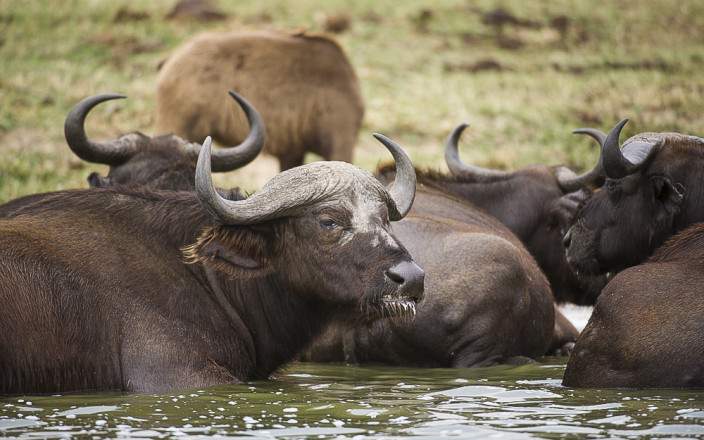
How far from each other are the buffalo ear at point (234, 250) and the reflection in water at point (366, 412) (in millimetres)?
758

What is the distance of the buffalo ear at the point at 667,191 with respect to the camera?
8727mm

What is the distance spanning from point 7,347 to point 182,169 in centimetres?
372

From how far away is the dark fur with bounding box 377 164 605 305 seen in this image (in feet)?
39.7

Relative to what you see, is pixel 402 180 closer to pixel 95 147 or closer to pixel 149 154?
pixel 149 154

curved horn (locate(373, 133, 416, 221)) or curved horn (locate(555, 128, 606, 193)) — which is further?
curved horn (locate(555, 128, 606, 193))

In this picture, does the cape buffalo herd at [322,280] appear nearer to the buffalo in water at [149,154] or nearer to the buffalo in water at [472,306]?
the buffalo in water at [472,306]

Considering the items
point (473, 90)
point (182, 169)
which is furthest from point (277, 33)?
point (182, 169)

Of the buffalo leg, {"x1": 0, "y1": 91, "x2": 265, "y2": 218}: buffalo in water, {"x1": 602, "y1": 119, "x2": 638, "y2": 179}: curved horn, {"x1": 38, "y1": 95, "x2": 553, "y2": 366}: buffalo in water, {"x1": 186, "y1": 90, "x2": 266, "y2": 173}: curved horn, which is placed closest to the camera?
{"x1": 602, "y1": 119, "x2": 638, "y2": 179}: curved horn

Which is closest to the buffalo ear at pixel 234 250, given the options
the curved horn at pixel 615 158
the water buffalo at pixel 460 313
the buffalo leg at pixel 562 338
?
the water buffalo at pixel 460 313

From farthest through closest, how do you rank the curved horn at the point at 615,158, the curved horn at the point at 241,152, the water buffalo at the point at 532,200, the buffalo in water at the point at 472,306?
the water buffalo at the point at 532,200, the curved horn at the point at 241,152, the buffalo in water at the point at 472,306, the curved horn at the point at 615,158

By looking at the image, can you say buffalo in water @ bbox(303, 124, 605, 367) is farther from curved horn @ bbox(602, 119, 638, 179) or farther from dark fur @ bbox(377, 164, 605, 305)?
curved horn @ bbox(602, 119, 638, 179)

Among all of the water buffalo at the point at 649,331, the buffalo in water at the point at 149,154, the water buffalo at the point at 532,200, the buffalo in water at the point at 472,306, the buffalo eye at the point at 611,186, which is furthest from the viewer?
the water buffalo at the point at 532,200

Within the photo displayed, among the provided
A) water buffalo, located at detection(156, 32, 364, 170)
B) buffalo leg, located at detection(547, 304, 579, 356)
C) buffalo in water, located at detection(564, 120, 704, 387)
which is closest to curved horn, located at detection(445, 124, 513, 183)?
buffalo leg, located at detection(547, 304, 579, 356)

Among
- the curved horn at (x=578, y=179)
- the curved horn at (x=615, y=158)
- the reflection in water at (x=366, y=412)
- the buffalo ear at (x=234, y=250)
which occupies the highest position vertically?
the curved horn at (x=578, y=179)
